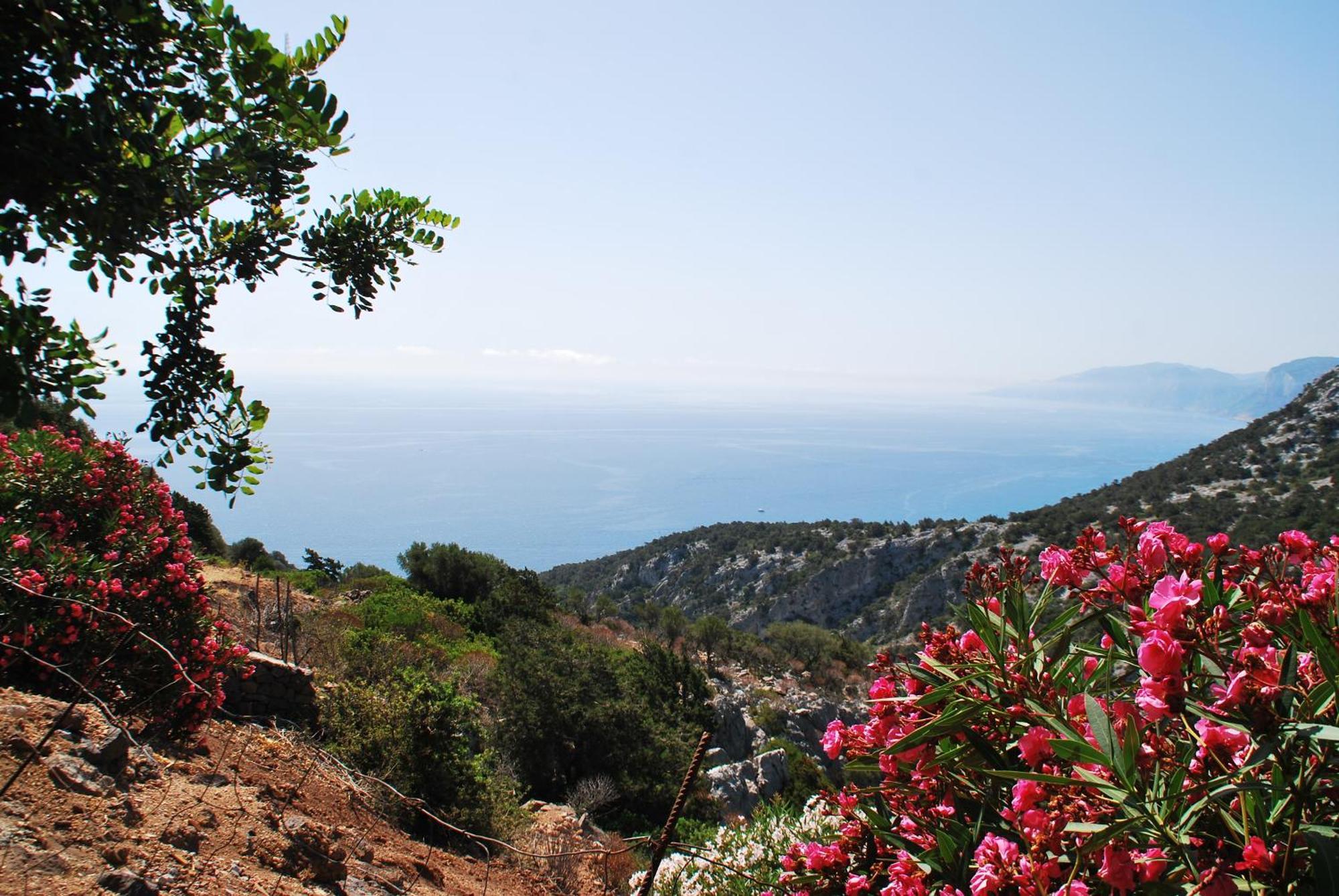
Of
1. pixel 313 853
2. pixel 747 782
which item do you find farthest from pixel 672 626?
pixel 313 853

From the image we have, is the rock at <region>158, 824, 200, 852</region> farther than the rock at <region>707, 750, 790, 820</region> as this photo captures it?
No

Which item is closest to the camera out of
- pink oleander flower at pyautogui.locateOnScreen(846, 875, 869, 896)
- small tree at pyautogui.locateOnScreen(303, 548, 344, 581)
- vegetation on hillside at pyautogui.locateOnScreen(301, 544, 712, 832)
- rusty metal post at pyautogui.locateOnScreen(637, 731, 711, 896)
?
pink oleander flower at pyautogui.locateOnScreen(846, 875, 869, 896)

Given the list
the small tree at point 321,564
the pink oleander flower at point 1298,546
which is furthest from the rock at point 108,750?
the small tree at point 321,564

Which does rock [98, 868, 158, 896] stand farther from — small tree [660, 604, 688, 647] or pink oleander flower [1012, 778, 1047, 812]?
small tree [660, 604, 688, 647]

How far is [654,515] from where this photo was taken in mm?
137875

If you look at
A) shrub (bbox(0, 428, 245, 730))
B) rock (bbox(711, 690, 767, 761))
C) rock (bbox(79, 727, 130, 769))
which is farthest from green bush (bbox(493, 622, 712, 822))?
rock (bbox(79, 727, 130, 769))

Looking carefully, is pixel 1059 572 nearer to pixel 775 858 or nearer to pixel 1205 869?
pixel 1205 869

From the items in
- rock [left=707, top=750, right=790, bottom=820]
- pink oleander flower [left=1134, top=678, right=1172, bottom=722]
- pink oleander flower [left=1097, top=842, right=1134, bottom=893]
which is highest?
pink oleander flower [left=1134, top=678, right=1172, bottom=722]

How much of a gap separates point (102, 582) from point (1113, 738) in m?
5.15

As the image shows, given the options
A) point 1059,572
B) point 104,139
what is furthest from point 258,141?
point 1059,572

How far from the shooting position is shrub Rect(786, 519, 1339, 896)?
119 cm

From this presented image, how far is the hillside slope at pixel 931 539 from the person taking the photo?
34.7 metres

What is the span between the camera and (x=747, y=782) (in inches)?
530

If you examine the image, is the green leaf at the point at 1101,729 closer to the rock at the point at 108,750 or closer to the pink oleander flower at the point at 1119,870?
the pink oleander flower at the point at 1119,870
